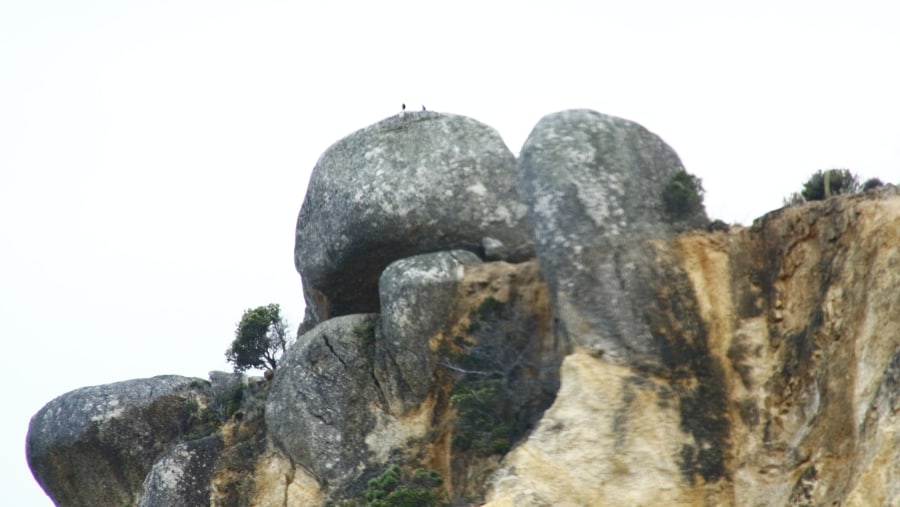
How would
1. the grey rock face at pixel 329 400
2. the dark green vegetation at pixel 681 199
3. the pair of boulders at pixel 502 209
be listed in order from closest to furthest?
the pair of boulders at pixel 502 209 → the dark green vegetation at pixel 681 199 → the grey rock face at pixel 329 400

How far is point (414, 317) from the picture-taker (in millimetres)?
36812

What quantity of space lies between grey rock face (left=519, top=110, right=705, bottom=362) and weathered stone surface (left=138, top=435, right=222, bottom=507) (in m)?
9.71

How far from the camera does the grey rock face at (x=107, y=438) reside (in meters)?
42.5

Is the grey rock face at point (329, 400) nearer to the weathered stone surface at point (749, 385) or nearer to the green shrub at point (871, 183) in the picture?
the weathered stone surface at point (749, 385)

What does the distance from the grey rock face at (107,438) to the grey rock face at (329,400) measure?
463cm

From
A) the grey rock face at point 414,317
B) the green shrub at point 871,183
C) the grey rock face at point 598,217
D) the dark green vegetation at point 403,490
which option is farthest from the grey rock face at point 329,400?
the green shrub at point 871,183

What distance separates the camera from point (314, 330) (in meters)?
38.9

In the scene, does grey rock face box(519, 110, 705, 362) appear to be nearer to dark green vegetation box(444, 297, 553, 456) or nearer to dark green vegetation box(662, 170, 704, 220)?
dark green vegetation box(662, 170, 704, 220)

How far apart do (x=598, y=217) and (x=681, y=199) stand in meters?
1.50

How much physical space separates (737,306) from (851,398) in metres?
3.68

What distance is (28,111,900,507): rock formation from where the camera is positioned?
97.8 feet

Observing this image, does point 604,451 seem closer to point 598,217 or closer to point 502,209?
point 598,217

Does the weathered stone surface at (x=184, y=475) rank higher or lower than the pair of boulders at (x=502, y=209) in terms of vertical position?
lower

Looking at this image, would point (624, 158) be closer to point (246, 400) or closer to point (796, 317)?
point (796, 317)
